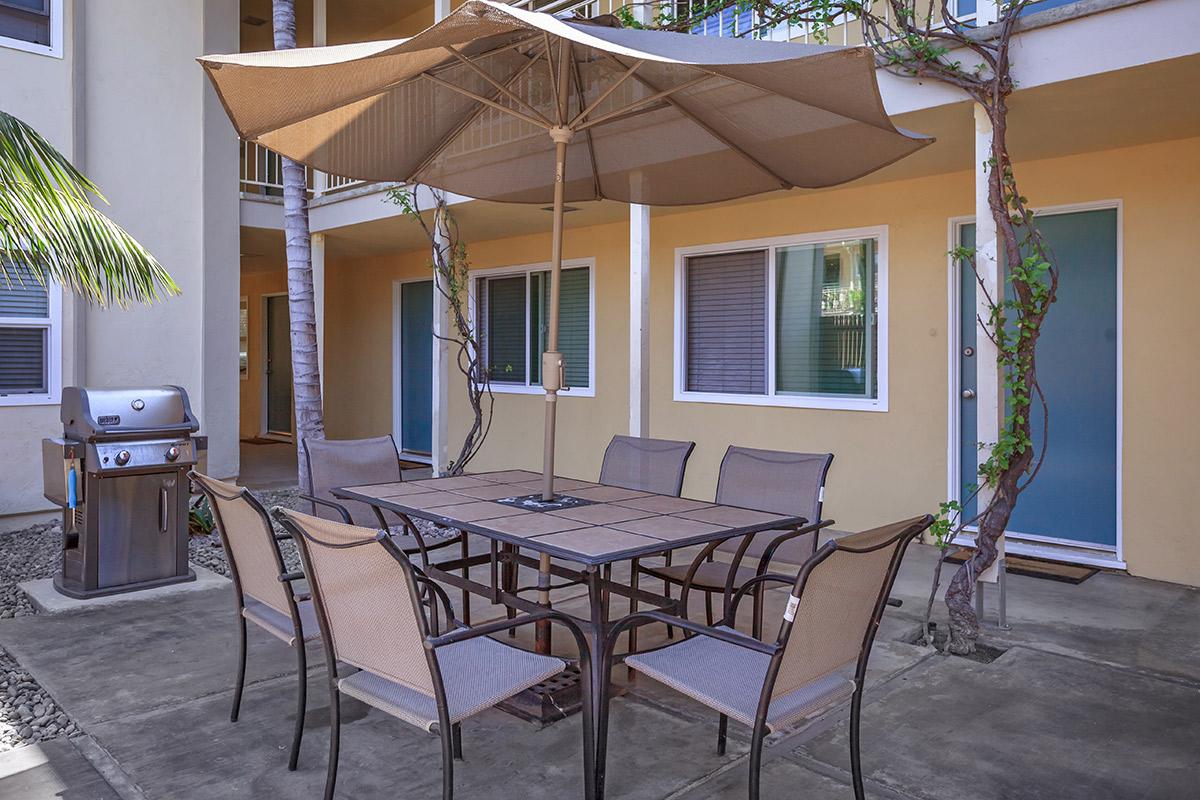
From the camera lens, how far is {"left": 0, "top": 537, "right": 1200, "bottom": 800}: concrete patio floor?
104 inches

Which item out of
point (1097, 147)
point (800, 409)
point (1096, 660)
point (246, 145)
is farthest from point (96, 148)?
point (1096, 660)

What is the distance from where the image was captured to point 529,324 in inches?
349

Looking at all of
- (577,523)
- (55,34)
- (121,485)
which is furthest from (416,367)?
(577,523)

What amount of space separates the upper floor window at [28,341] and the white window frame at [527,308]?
3551mm

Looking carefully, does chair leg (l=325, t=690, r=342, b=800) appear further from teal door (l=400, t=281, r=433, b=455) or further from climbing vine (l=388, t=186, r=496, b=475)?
teal door (l=400, t=281, r=433, b=455)

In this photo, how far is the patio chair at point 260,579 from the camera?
269 centimetres

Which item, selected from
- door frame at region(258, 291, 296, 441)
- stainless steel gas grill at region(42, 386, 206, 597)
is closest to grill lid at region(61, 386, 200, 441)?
stainless steel gas grill at region(42, 386, 206, 597)

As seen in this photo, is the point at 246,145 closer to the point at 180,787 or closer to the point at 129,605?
the point at 129,605

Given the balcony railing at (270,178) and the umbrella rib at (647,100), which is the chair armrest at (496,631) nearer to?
the umbrella rib at (647,100)

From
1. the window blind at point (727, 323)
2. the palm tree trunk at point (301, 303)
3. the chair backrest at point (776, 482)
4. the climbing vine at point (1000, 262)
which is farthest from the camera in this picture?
the window blind at point (727, 323)

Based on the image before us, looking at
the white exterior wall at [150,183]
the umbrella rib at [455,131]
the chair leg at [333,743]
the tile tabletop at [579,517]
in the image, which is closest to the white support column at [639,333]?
Answer: the tile tabletop at [579,517]

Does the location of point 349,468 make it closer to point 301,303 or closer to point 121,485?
point 121,485

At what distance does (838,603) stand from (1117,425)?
12.6 ft

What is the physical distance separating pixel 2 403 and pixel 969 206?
7115mm
